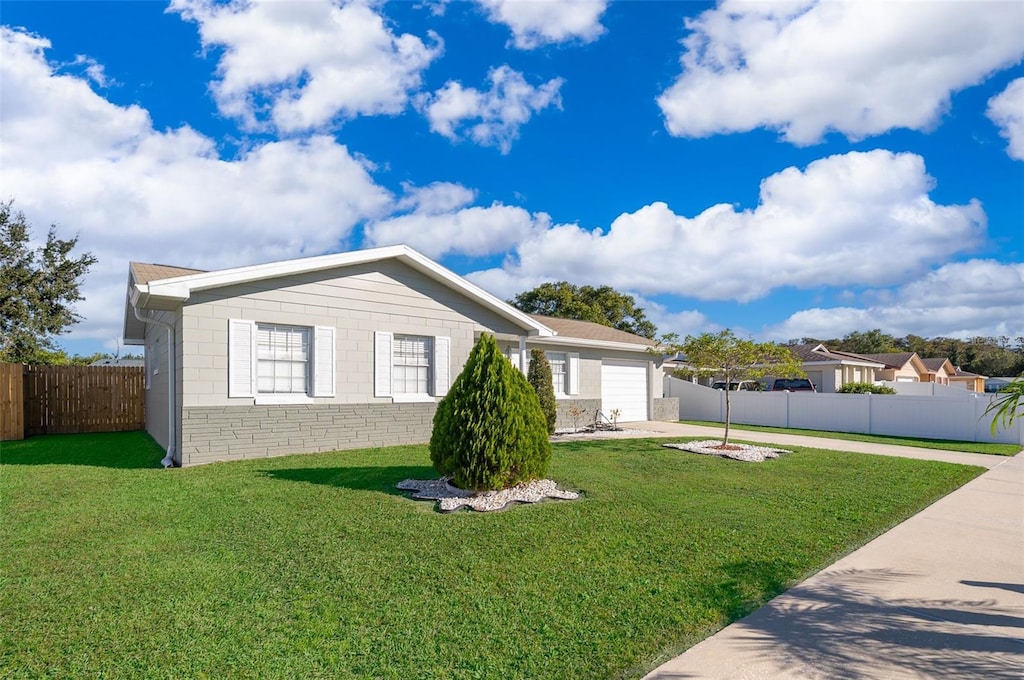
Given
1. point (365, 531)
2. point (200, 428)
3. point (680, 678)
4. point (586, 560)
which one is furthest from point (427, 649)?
point (200, 428)

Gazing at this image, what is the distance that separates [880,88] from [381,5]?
9286 mm

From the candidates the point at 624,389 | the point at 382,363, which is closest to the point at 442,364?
the point at 382,363

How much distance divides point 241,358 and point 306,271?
197cm

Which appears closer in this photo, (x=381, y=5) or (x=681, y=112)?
(x=381, y=5)

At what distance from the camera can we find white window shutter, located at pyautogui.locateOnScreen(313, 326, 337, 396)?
10617 millimetres

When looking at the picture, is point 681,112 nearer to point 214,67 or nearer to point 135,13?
point 214,67

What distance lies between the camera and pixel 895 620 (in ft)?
12.8

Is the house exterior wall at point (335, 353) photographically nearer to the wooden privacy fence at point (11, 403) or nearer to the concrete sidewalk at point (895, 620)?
the wooden privacy fence at point (11, 403)

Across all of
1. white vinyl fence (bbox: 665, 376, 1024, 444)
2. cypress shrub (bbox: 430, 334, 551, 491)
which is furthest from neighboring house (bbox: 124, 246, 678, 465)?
white vinyl fence (bbox: 665, 376, 1024, 444)

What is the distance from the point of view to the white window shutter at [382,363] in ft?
37.7

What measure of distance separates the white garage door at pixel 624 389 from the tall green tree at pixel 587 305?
1773 centimetres

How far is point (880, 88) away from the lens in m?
10.3

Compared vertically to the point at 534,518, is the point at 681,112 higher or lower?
higher

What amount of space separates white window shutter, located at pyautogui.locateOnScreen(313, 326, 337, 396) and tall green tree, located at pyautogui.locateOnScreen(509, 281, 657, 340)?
28087 mm
